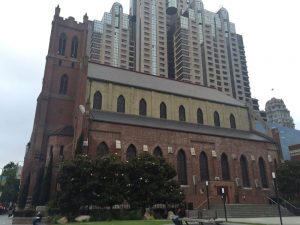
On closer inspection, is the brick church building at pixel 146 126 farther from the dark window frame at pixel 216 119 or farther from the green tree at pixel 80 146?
the green tree at pixel 80 146

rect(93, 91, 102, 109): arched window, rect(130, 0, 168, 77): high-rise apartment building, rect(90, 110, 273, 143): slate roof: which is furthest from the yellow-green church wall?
rect(130, 0, 168, 77): high-rise apartment building

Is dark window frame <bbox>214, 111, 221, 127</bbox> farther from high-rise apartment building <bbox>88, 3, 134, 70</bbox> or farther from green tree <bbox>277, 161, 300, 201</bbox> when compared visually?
high-rise apartment building <bbox>88, 3, 134, 70</bbox>

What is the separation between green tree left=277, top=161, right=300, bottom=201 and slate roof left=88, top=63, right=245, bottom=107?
15820mm

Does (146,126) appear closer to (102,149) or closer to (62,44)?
(102,149)

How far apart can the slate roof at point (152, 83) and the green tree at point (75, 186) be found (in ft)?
57.1

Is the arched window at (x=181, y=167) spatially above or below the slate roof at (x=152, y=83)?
below

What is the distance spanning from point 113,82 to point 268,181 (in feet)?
87.6

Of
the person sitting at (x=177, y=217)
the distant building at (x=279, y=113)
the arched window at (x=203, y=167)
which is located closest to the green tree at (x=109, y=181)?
the person sitting at (x=177, y=217)

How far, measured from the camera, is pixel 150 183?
2686 centimetres

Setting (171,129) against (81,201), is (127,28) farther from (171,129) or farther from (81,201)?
(81,201)

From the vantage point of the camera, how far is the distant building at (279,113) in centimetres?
14625

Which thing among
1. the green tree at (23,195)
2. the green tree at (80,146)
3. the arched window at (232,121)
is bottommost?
the green tree at (23,195)

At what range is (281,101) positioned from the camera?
503 feet

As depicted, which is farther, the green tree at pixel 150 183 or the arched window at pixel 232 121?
the arched window at pixel 232 121
